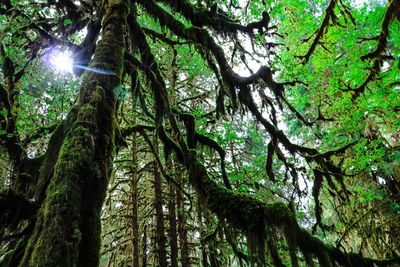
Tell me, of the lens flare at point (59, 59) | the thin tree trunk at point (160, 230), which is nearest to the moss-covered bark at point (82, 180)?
the lens flare at point (59, 59)

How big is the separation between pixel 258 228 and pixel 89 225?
194 centimetres

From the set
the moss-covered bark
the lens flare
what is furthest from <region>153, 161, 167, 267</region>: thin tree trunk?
the moss-covered bark

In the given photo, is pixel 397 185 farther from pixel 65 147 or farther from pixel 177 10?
pixel 65 147

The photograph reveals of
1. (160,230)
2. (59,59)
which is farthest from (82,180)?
(160,230)

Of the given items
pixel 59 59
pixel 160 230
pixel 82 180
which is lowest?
pixel 82 180

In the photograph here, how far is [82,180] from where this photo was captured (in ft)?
9.41

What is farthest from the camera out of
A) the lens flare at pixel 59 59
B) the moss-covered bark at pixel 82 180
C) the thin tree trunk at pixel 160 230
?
the thin tree trunk at pixel 160 230

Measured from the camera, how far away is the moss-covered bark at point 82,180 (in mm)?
2326

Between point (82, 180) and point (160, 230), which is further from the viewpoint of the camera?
point (160, 230)

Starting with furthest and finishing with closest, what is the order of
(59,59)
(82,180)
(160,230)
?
1. (160,230)
2. (59,59)
3. (82,180)

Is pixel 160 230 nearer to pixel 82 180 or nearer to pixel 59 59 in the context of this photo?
pixel 59 59

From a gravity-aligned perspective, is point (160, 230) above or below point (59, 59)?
below

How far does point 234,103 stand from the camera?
5.19 meters

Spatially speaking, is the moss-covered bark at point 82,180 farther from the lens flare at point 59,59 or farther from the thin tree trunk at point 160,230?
the thin tree trunk at point 160,230
